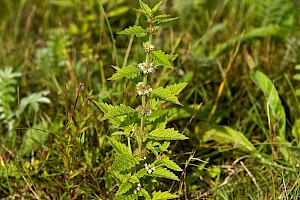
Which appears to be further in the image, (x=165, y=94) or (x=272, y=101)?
(x=272, y=101)

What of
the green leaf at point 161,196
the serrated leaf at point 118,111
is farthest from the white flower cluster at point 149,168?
the serrated leaf at point 118,111

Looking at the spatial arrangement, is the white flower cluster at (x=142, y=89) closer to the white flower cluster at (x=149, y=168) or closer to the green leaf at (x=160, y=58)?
the green leaf at (x=160, y=58)

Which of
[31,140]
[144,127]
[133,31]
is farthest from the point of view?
[31,140]

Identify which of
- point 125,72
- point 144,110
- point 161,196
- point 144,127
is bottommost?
point 161,196

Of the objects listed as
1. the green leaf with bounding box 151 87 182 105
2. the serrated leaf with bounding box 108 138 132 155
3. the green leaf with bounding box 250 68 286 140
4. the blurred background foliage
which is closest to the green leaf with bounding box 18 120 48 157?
the blurred background foliage

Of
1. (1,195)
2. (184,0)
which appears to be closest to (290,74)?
(184,0)

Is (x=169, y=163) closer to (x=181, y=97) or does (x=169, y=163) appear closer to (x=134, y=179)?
(x=134, y=179)

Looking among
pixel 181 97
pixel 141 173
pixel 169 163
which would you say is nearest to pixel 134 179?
pixel 141 173
